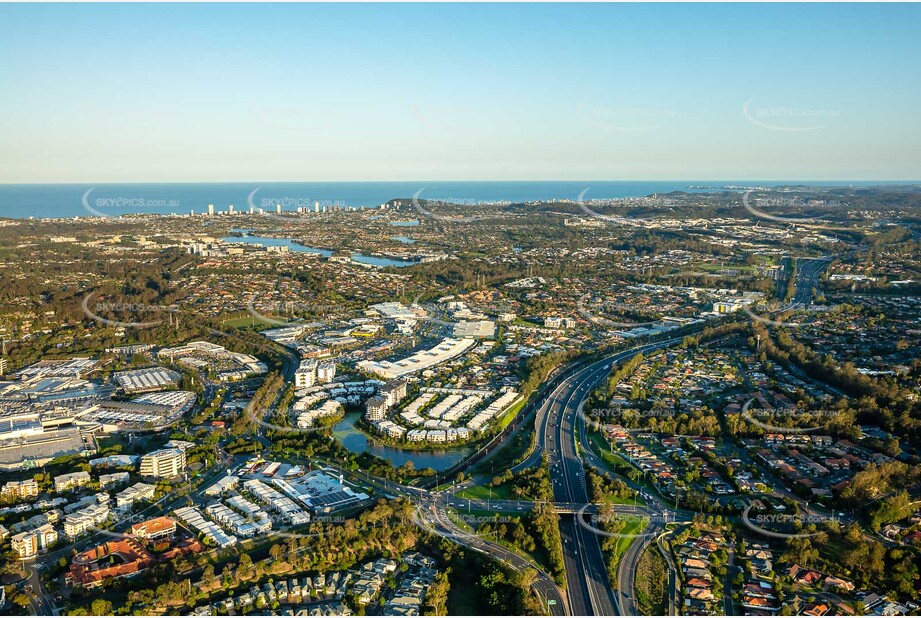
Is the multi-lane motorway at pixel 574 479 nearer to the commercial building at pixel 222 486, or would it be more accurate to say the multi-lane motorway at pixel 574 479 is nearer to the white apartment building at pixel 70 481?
the commercial building at pixel 222 486

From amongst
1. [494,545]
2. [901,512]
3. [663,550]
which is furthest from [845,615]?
[494,545]

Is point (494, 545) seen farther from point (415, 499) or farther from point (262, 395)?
point (262, 395)

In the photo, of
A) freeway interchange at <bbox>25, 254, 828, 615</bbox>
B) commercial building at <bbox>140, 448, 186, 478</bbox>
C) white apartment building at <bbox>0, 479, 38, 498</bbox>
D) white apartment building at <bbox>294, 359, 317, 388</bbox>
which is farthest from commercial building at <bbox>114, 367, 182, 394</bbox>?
white apartment building at <bbox>0, 479, 38, 498</bbox>

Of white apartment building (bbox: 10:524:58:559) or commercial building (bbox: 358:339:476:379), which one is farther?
commercial building (bbox: 358:339:476:379)

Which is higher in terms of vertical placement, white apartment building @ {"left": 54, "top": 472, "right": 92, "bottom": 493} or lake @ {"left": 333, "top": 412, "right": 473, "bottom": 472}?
white apartment building @ {"left": 54, "top": 472, "right": 92, "bottom": 493}

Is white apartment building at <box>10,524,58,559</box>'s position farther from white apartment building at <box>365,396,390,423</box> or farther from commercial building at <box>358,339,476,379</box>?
commercial building at <box>358,339,476,379</box>

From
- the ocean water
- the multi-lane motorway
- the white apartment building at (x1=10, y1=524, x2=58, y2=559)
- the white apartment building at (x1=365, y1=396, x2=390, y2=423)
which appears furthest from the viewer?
the ocean water

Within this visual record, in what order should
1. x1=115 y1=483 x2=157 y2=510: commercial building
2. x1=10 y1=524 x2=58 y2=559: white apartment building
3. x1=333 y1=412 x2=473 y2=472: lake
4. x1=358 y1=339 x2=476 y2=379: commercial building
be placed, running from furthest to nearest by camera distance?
x1=358 y1=339 x2=476 y2=379: commercial building
x1=333 y1=412 x2=473 y2=472: lake
x1=115 y1=483 x2=157 y2=510: commercial building
x1=10 y1=524 x2=58 y2=559: white apartment building

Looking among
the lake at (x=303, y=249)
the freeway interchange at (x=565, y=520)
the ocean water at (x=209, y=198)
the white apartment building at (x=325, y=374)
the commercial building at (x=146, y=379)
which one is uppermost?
the ocean water at (x=209, y=198)

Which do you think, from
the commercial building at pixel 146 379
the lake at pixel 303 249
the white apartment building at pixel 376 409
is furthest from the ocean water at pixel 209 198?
the white apartment building at pixel 376 409

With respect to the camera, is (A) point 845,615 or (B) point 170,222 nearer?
A: (A) point 845,615

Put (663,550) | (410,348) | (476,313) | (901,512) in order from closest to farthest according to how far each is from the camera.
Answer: (663,550) < (901,512) < (410,348) < (476,313)
